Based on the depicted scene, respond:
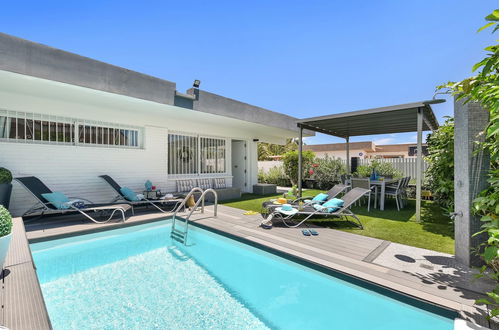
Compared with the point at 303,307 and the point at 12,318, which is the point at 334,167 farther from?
the point at 12,318

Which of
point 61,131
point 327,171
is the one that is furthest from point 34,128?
point 327,171

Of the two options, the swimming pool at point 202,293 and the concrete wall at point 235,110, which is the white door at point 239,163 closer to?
the concrete wall at point 235,110

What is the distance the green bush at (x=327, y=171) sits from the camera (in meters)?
13.9

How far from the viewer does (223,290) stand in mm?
3598

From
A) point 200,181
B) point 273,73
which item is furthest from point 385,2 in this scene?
point 200,181

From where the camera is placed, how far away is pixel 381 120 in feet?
27.9

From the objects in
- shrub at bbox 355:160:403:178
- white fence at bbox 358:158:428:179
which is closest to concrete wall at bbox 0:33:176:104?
shrub at bbox 355:160:403:178

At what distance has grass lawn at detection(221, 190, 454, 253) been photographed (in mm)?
4715

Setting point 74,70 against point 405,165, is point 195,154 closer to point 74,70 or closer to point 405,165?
point 74,70

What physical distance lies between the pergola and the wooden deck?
344 cm

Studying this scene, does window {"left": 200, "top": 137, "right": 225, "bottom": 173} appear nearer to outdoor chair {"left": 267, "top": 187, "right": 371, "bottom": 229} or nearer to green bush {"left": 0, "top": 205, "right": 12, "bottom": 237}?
outdoor chair {"left": 267, "top": 187, "right": 371, "bottom": 229}

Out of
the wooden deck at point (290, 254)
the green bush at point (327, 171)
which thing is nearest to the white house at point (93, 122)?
the wooden deck at point (290, 254)

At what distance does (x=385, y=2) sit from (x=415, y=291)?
742 centimetres

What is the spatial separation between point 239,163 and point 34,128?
8.36 meters
